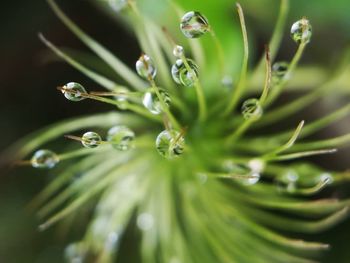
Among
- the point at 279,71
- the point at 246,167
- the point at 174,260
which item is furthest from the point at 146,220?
the point at 279,71

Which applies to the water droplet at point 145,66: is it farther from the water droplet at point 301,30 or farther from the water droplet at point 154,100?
the water droplet at point 301,30

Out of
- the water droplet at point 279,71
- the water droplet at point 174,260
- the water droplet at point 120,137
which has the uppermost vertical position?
the water droplet at point 279,71

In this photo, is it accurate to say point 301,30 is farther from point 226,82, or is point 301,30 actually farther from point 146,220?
point 146,220

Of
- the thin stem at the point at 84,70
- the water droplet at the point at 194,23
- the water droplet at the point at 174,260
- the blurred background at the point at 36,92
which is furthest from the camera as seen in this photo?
the blurred background at the point at 36,92

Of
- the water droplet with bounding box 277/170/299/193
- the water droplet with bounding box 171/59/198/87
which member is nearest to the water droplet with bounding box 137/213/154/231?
the water droplet with bounding box 277/170/299/193

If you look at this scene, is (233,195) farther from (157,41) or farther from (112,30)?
(112,30)

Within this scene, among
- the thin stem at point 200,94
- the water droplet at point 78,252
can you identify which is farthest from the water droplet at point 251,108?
the water droplet at point 78,252
